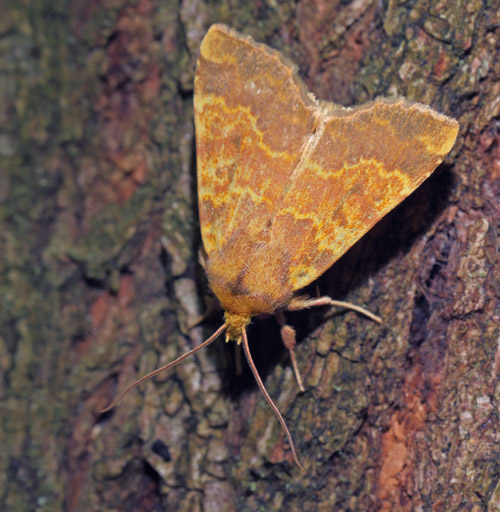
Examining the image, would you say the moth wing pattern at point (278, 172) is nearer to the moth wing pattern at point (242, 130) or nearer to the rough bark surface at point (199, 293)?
the moth wing pattern at point (242, 130)

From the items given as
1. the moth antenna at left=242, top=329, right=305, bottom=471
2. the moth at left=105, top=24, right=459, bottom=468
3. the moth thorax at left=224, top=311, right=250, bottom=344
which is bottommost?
the moth antenna at left=242, top=329, right=305, bottom=471

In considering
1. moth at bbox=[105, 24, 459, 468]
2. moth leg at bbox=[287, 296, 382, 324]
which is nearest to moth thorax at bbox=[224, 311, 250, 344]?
moth at bbox=[105, 24, 459, 468]

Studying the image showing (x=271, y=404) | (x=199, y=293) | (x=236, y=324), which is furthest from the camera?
(x=199, y=293)

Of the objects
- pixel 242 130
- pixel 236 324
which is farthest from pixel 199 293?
pixel 242 130

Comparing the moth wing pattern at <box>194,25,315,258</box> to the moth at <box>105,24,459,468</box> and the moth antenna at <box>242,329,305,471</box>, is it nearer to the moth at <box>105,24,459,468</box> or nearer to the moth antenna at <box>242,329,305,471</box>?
the moth at <box>105,24,459,468</box>

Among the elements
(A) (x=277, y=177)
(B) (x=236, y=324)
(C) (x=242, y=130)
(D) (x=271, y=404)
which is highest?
(C) (x=242, y=130)

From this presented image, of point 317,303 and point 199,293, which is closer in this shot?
point 317,303

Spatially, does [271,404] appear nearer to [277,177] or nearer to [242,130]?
[277,177]

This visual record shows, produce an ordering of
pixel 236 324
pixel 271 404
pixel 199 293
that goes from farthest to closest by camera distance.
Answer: pixel 199 293 < pixel 236 324 < pixel 271 404

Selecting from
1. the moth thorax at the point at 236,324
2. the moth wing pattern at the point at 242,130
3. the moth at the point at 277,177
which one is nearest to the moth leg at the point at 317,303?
the moth at the point at 277,177
